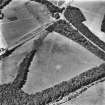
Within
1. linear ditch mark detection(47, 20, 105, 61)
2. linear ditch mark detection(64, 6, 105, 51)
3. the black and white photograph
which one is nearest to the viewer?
the black and white photograph

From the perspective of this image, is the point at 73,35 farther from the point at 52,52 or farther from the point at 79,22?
the point at 52,52

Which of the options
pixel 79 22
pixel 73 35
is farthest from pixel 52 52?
pixel 79 22

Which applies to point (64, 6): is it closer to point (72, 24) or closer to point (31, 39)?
point (72, 24)

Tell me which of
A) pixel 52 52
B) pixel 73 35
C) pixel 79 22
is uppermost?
pixel 79 22

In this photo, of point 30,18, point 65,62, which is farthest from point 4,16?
point 65,62

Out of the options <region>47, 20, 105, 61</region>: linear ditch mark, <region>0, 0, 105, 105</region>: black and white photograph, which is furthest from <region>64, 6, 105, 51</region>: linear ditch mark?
<region>47, 20, 105, 61</region>: linear ditch mark

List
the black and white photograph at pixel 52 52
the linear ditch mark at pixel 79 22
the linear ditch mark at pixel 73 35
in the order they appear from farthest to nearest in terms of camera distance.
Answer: the linear ditch mark at pixel 79 22 < the linear ditch mark at pixel 73 35 < the black and white photograph at pixel 52 52

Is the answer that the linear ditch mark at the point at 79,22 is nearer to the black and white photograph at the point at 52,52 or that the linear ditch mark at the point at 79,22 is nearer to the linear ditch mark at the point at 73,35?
the black and white photograph at the point at 52,52

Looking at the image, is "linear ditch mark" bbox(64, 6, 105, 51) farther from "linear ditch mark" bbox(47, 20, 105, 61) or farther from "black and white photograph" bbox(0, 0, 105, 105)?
"linear ditch mark" bbox(47, 20, 105, 61)

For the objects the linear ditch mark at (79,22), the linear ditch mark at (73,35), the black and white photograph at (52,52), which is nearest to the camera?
the black and white photograph at (52,52)

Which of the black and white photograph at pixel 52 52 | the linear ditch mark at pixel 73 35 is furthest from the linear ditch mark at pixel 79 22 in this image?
the linear ditch mark at pixel 73 35

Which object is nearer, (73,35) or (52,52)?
(52,52)
